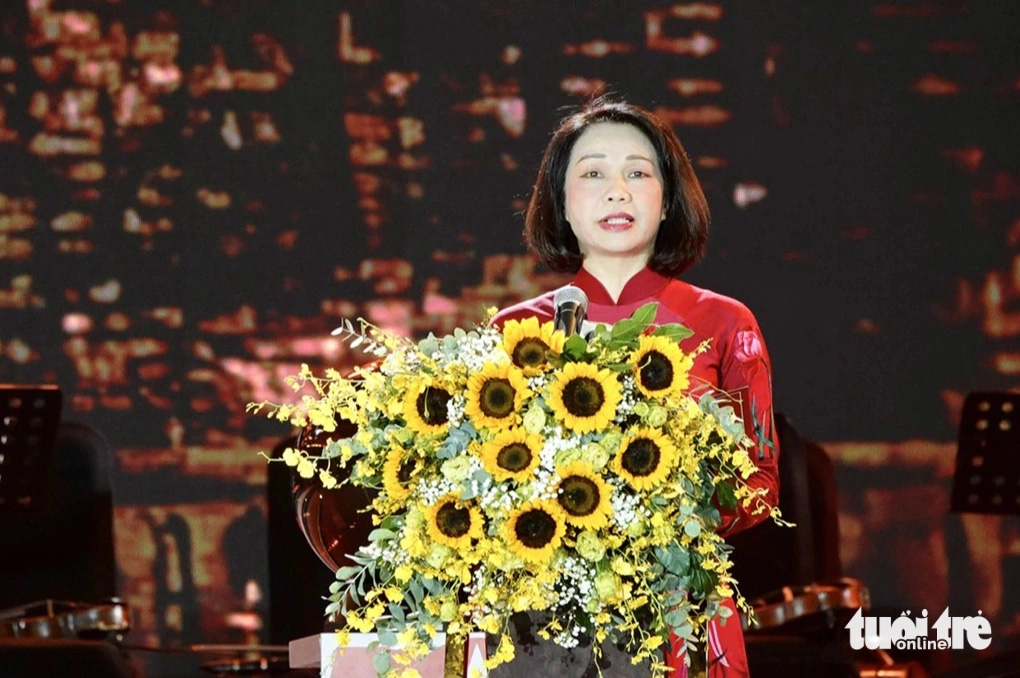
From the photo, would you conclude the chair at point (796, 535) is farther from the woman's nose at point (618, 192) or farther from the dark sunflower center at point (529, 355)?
the dark sunflower center at point (529, 355)

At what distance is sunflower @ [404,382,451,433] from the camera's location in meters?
1.35

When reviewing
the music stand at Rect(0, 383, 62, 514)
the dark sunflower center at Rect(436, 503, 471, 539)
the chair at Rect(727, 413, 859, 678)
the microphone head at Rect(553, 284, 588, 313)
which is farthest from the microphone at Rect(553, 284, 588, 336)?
the chair at Rect(727, 413, 859, 678)

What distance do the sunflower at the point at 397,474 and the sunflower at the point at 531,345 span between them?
0.45ft

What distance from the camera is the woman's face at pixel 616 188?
72.9 inches

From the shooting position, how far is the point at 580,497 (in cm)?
130

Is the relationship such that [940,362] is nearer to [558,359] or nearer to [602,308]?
[602,308]

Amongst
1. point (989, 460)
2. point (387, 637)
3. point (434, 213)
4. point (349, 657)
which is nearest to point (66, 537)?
point (434, 213)

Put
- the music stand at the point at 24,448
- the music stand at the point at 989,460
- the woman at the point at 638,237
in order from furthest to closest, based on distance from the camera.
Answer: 1. the music stand at the point at 24,448
2. the music stand at the point at 989,460
3. the woman at the point at 638,237

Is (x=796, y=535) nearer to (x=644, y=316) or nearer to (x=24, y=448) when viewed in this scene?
(x=24, y=448)

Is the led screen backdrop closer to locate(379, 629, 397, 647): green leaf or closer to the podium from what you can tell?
the podium

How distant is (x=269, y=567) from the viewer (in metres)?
3.86

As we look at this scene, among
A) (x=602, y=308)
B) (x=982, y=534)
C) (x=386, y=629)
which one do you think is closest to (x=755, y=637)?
(x=982, y=534)

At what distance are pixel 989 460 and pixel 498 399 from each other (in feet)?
5.82

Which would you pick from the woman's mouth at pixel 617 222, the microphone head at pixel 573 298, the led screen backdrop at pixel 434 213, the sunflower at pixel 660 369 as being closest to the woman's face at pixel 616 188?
the woman's mouth at pixel 617 222
